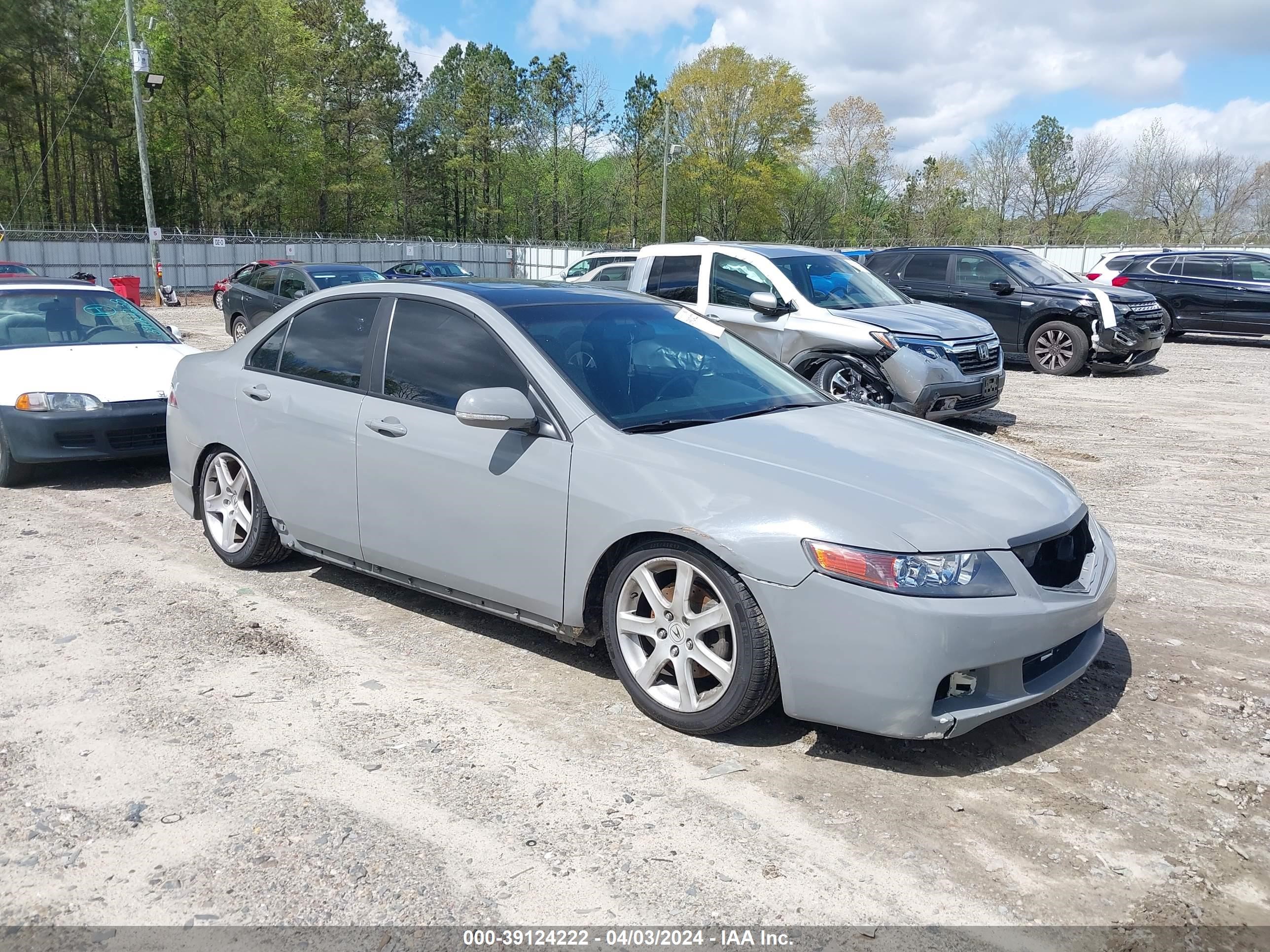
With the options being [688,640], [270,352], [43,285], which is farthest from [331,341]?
[43,285]

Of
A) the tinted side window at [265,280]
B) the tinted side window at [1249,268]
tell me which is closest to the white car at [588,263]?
the tinted side window at [265,280]

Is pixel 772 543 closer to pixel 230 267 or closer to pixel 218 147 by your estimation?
pixel 230 267

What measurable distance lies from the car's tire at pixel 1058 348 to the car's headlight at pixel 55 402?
39.4 feet

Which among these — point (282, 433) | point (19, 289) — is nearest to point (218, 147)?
point (19, 289)

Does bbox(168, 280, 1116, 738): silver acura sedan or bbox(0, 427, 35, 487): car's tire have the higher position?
bbox(168, 280, 1116, 738): silver acura sedan

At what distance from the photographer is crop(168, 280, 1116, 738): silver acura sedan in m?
3.22

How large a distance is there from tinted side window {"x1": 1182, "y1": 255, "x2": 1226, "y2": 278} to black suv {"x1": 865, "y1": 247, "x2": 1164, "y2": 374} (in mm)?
5000

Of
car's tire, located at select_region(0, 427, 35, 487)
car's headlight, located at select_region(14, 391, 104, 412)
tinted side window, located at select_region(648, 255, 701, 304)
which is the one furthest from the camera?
tinted side window, located at select_region(648, 255, 701, 304)

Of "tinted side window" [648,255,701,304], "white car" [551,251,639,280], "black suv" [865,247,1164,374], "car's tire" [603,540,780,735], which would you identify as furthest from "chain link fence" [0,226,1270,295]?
"car's tire" [603,540,780,735]

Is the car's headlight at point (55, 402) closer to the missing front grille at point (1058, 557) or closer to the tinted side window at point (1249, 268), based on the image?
the missing front grille at point (1058, 557)

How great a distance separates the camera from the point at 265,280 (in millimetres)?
17547

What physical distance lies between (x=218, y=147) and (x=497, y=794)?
60.6 m

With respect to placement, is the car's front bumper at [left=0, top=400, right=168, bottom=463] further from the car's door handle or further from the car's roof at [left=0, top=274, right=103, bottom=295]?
the car's door handle

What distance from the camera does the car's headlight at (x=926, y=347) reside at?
8805mm
